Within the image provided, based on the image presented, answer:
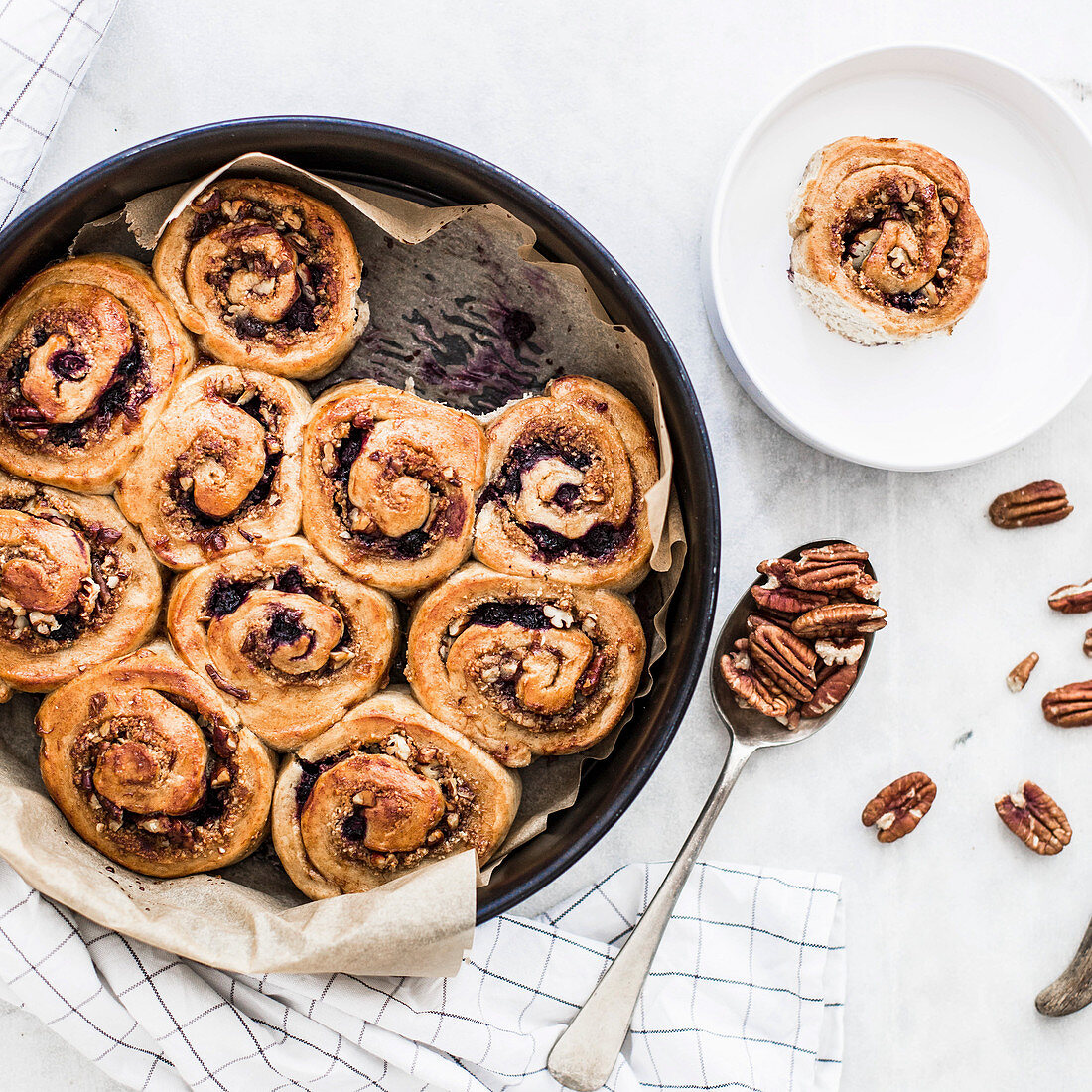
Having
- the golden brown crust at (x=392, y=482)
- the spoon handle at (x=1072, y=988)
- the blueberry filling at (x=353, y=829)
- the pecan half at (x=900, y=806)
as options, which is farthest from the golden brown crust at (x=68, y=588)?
the spoon handle at (x=1072, y=988)

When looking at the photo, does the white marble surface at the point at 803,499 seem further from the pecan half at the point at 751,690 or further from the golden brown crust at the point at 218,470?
the golden brown crust at the point at 218,470

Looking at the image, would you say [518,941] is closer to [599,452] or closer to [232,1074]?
[232,1074]

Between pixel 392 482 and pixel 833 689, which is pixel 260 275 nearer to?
pixel 392 482

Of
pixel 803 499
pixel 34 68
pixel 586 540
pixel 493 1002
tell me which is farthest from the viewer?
pixel 803 499

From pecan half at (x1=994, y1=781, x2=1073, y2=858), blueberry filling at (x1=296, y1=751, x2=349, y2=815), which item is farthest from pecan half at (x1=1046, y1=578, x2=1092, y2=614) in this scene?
blueberry filling at (x1=296, y1=751, x2=349, y2=815)

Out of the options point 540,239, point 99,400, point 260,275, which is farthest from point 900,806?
Result: point 99,400

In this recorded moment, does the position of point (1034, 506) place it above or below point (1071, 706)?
above
